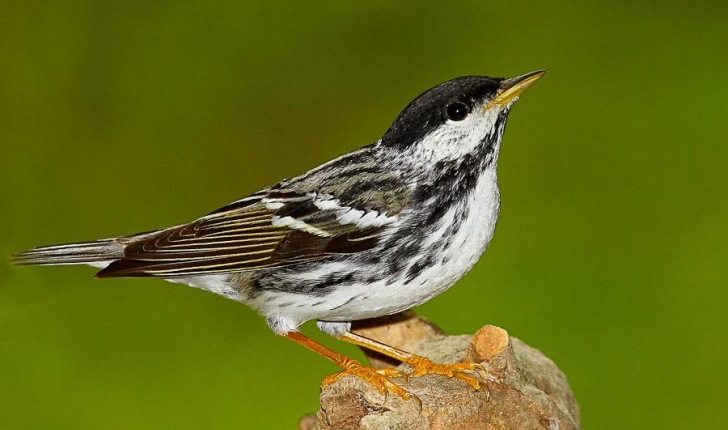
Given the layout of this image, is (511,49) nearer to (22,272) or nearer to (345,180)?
(345,180)

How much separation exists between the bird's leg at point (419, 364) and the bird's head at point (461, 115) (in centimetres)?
79

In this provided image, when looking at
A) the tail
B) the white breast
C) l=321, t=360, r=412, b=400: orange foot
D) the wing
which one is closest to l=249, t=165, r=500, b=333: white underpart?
the white breast

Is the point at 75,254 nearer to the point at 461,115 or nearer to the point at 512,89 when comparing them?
the point at 461,115

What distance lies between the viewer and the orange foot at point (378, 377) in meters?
3.36

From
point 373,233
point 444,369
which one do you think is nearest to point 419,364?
point 444,369

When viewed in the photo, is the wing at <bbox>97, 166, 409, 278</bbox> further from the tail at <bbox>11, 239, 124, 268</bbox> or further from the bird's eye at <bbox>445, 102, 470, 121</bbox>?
the bird's eye at <bbox>445, 102, 470, 121</bbox>

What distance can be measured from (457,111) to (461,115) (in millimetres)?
21

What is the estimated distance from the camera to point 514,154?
5.27 m

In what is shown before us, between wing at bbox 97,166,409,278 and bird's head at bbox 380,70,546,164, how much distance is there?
21 centimetres

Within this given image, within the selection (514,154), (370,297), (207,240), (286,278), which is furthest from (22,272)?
(514,154)

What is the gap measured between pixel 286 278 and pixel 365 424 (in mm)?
780

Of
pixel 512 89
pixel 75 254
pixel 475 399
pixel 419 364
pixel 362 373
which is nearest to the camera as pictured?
pixel 475 399

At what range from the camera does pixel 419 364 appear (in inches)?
153

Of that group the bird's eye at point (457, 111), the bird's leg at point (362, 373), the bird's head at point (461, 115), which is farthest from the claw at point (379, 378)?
the bird's eye at point (457, 111)
